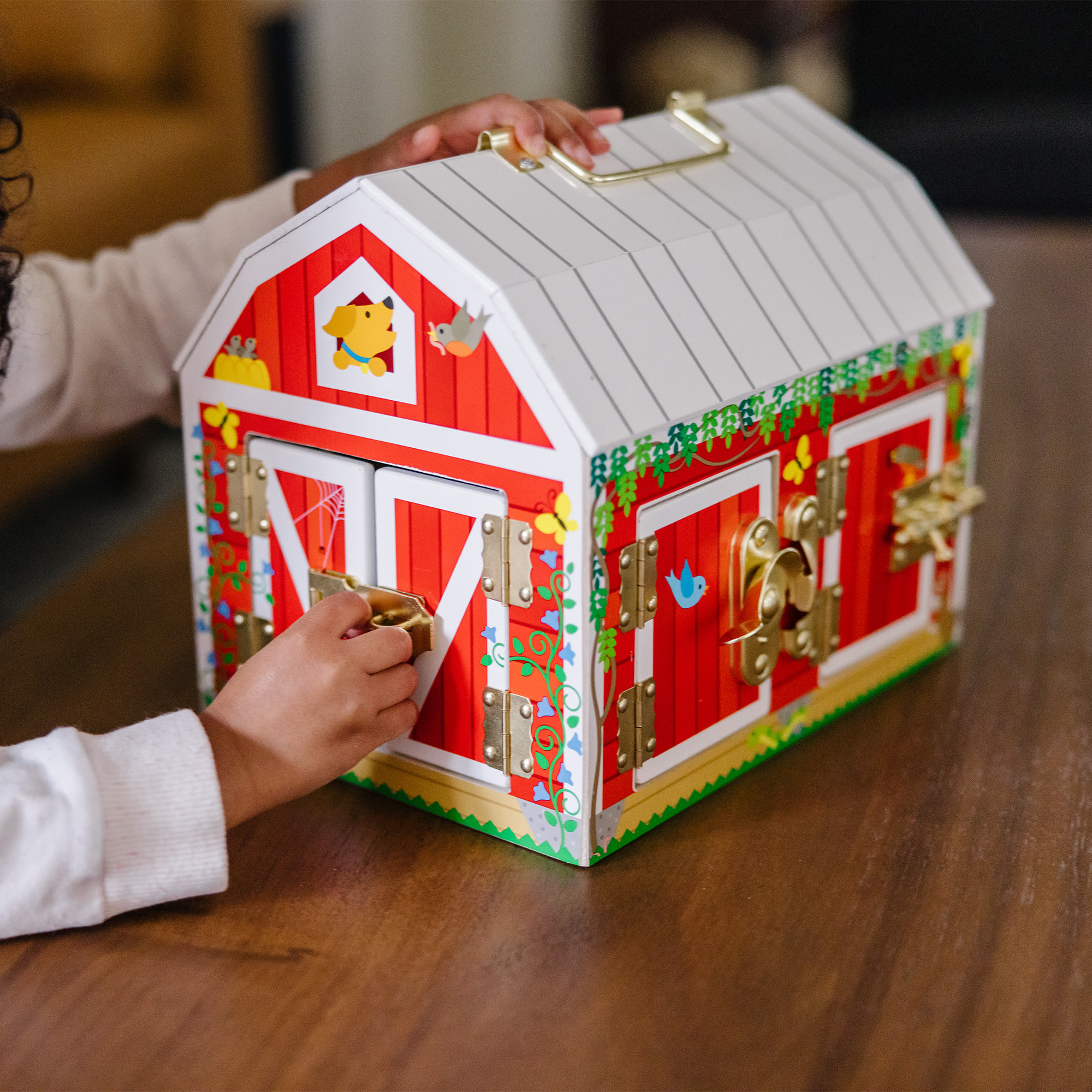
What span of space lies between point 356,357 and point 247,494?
0.38 feet

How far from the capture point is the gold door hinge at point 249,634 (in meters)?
0.73

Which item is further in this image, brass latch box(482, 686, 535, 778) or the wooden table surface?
brass latch box(482, 686, 535, 778)

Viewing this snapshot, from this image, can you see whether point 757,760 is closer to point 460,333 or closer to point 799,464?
point 799,464

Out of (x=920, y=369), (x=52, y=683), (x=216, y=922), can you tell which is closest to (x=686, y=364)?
(x=920, y=369)

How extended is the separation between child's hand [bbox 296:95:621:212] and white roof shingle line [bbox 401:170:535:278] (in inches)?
Result: 3.4

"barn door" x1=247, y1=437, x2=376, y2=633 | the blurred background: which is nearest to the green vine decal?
"barn door" x1=247, y1=437, x2=376, y2=633

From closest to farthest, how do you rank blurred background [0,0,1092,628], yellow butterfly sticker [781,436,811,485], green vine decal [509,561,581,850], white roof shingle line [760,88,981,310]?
1. green vine decal [509,561,581,850]
2. yellow butterfly sticker [781,436,811,485]
3. white roof shingle line [760,88,981,310]
4. blurred background [0,0,1092,628]

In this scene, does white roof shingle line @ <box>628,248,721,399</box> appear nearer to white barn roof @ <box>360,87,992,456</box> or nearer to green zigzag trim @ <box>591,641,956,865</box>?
white barn roof @ <box>360,87,992,456</box>

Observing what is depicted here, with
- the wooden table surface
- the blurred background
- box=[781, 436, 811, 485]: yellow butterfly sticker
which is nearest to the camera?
the wooden table surface

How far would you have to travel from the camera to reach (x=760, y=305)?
672 millimetres

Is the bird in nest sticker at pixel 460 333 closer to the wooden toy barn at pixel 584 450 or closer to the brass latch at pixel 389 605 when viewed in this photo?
the wooden toy barn at pixel 584 450

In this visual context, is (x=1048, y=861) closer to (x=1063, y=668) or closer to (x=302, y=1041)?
(x=1063, y=668)

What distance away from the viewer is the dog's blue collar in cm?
64

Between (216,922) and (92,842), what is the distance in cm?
6
